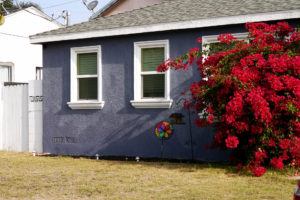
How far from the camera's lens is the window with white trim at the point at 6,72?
18.9m

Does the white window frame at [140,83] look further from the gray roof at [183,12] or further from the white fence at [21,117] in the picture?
the white fence at [21,117]

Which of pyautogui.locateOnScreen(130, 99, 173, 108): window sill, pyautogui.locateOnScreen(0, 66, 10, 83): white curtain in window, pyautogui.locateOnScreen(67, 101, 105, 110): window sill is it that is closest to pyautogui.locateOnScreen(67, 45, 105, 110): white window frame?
pyautogui.locateOnScreen(67, 101, 105, 110): window sill

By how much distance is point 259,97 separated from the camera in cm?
863

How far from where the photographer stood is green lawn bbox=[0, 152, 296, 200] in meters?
7.25

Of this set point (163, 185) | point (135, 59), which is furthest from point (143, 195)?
point (135, 59)

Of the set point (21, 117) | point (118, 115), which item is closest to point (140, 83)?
point (118, 115)

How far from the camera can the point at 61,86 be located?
13477 mm

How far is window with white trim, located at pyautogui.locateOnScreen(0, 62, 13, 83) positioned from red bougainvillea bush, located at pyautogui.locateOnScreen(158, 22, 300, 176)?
11.5 metres

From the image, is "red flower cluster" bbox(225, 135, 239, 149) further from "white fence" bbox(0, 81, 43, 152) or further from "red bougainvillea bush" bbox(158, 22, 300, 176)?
"white fence" bbox(0, 81, 43, 152)

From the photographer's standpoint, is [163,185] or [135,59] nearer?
[163,185]

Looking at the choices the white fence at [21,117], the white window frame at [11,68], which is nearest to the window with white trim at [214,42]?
the white fence at [21,117]

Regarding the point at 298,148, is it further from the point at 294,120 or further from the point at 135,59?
the point at 135,59

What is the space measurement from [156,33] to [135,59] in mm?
930

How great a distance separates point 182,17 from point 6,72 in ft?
33.9
